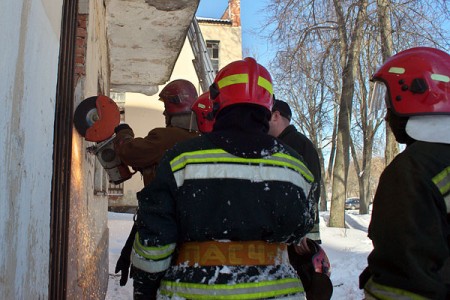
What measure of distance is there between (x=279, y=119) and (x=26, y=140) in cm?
202

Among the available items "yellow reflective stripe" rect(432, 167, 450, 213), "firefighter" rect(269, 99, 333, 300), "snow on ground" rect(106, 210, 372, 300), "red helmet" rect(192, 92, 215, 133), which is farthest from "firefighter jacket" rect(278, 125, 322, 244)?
"snow on ground" rect(106, 210, 372, 300)

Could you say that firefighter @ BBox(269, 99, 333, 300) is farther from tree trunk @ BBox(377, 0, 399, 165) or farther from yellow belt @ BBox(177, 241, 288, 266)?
tree trunk @ BBox(377, 0, 399, 165)

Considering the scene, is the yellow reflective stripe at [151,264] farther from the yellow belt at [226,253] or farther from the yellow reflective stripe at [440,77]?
the yellow reflective stripe at [440,77]

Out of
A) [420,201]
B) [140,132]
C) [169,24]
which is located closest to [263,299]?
[420,201]

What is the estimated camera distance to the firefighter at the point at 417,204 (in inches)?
54.4

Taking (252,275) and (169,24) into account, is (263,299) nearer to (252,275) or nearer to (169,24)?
(252,275)

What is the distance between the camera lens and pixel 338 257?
788 centimetres

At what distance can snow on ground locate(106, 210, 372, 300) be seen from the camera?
576 cm

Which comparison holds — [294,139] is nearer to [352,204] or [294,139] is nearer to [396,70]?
[396,70]

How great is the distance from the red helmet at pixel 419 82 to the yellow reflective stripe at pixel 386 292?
65cm

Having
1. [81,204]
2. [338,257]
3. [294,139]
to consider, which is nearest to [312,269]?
[294,139]

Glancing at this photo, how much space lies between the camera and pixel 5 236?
156cm

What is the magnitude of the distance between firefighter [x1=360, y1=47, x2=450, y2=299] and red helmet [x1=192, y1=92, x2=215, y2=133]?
1557 millimetres

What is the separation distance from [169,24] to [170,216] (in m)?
5.29
